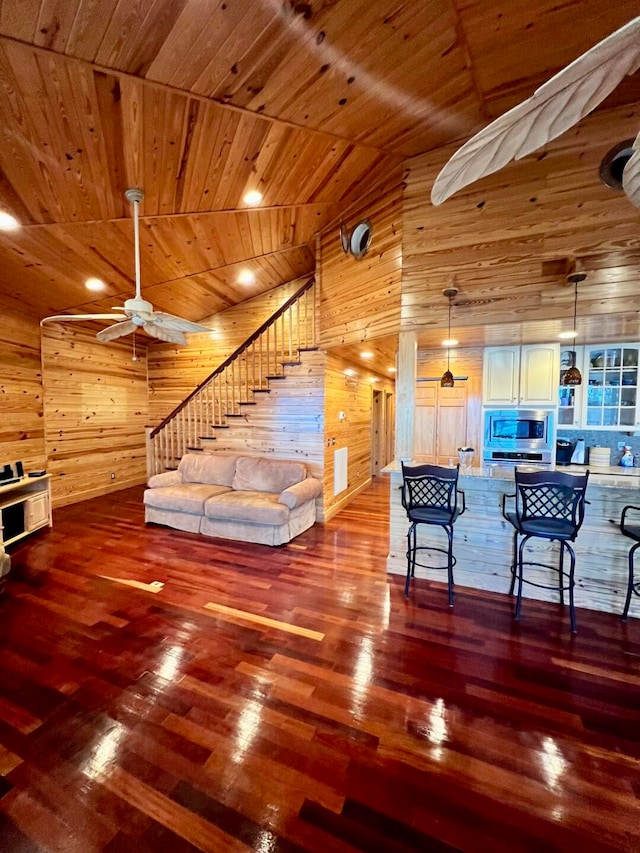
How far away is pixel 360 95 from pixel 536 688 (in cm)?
380

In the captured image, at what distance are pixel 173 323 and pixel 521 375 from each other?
4.03m

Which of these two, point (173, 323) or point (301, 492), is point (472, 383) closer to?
point (301, 492)

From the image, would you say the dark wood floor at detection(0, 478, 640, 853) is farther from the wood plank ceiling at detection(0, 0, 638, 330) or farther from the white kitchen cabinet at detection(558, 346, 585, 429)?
the wood plank ceiling at detection(0, 0, 638, 330)

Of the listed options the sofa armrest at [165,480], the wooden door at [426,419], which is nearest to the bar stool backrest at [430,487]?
the wooden door at [426,419]

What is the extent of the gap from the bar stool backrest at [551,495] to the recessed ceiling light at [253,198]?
10.7 ft

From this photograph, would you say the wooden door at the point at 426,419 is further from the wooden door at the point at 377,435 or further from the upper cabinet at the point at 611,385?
the wooden door at the point at 377,435

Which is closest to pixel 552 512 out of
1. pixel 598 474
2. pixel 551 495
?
pixel 551 495

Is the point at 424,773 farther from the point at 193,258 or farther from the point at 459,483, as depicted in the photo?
the point at 193,258

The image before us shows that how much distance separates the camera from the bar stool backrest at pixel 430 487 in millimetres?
2771

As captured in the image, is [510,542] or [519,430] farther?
[519,430]

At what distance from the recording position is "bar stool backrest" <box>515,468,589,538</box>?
95.1 inches

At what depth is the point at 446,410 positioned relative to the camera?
185 inches

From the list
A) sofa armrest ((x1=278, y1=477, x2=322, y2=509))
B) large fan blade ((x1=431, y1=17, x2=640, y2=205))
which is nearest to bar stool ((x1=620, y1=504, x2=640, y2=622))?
large fan blade ((x1=431, y1=17, x2=640, y2=205))

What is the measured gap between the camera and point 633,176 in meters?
1.20
